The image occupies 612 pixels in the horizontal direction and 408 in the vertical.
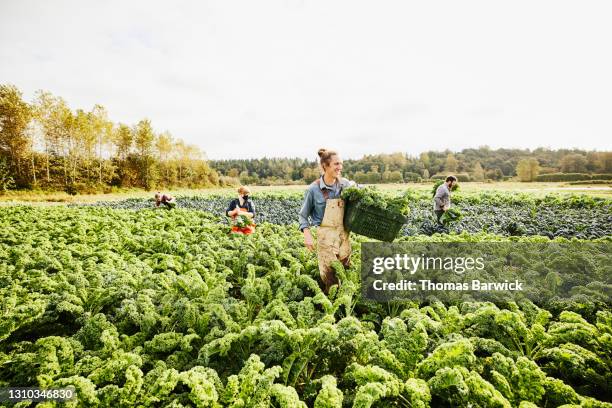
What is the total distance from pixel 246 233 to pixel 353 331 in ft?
22.4

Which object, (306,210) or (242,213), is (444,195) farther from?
(306,210)

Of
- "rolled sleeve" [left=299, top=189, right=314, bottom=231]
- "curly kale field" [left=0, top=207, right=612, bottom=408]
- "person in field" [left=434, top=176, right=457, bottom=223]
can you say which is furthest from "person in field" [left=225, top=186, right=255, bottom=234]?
"person in field" [left=434, top=176, right=457, bottom=223]

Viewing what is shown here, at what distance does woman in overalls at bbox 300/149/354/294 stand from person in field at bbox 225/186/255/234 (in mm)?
4641

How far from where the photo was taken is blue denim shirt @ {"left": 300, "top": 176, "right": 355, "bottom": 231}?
205 inches

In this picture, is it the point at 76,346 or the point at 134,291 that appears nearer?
the point at 76,346

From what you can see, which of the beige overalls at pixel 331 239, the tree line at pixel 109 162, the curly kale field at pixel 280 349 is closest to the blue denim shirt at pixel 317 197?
the beige overalls at pixel 331 239

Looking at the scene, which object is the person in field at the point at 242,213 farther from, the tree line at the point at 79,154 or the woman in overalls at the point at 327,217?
the tree line at the point at 79,154

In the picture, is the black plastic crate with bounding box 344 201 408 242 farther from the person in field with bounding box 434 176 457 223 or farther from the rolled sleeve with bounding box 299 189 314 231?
the person in field with bounding box 434 176 457 223

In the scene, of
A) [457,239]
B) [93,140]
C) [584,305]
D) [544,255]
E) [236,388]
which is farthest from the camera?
[93,140]

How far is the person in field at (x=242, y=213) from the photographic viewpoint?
31.7 feet

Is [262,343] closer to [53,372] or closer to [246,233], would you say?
[53,372]

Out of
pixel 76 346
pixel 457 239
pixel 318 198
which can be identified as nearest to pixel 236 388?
pixel 76 346

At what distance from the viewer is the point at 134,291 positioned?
5.17m

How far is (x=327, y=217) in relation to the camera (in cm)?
510
